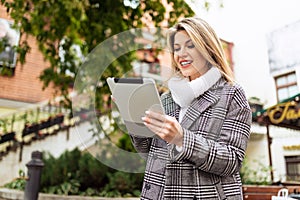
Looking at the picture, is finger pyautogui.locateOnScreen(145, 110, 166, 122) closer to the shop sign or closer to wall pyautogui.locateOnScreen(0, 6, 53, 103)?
the shop sign

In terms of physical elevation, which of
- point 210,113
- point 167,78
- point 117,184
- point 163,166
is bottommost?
point 117,184

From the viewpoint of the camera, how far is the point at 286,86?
215 centimetres

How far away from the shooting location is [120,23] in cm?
258

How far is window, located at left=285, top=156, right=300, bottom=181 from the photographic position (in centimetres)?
212

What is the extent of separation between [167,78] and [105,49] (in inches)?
9.0

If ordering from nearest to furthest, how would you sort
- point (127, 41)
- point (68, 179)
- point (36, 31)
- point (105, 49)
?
point (105, 49) < point (127, 41) < point (36, 31) < point (68, 179)

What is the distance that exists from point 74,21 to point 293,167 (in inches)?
78.5

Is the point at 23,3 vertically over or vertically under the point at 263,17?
over

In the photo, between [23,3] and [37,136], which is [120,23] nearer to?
[23,3]

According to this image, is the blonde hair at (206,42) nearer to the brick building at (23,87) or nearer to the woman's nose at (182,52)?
the woman's nose at (182,52)

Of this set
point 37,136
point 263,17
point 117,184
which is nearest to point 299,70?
point 263,17

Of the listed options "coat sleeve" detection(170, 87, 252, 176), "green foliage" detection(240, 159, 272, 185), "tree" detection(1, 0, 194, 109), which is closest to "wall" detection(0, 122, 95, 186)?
"tree" detection(1, 0, 194, 109)

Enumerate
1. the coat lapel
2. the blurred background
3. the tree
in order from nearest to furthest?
1. the coat lapel
2. the blurred background
3. the tree

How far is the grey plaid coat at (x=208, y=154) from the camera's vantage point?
564 millimetres
